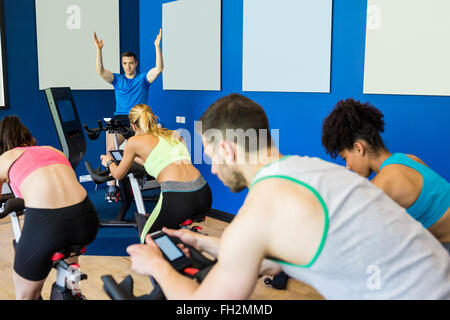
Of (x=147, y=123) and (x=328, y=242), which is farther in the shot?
(x=147, y=123)

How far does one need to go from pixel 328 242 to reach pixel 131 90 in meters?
3.96

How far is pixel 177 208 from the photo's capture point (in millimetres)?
2643

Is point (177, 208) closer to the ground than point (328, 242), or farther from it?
closer to the ground

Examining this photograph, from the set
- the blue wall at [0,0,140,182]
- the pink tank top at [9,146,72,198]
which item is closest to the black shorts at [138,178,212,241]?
the pink tank top at [9,146,72,198]

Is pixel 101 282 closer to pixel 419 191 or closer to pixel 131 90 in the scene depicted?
pixel 419 191

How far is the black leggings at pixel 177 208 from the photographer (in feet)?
8.53

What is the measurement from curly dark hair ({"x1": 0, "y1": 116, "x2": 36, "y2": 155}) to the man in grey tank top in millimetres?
1470

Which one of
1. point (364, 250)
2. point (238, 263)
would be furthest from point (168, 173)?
point (364, 250)

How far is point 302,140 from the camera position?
11.6 feet

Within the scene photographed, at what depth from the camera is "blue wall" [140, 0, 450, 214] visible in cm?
279

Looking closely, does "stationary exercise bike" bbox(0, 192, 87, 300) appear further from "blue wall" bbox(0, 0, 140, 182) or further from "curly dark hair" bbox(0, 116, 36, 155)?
"blue wall" bbox(0, 0, 140, 182)

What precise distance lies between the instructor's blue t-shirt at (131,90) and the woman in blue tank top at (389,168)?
3009 mm
